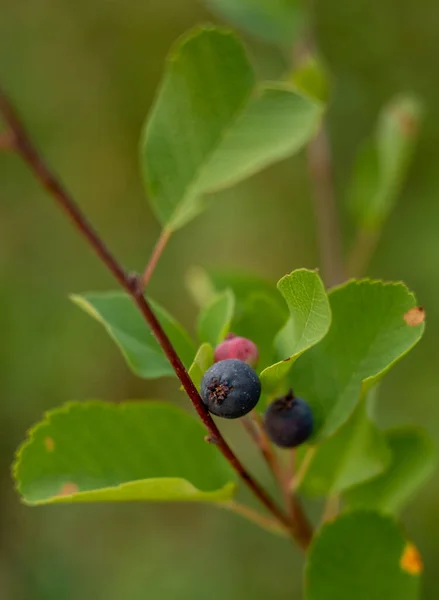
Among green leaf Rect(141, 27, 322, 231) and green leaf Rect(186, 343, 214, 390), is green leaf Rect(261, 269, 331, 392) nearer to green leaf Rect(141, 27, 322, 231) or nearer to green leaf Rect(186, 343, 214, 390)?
green leaf Rect(186, 343, 214, 390)

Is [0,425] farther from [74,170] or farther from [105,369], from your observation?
[74,170]

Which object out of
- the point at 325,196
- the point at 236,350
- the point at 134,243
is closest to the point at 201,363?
the point at 236,350

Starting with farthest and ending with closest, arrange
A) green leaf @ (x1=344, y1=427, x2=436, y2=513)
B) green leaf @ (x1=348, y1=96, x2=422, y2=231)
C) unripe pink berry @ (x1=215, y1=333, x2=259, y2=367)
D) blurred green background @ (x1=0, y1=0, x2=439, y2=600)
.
→ blurred green background @ (x1=0, y1=0, x2=439, y2=600)
green leaf @ (x1=348, y1=96, x2=422, y2=231)
green leaf @ (x1=344, y1=427, x2=436, y2=513)
unripe pink berry @ (x1=215, y1=333, x2=259, y2=367)

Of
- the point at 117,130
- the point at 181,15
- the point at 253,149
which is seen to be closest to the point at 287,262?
the point at 117,130

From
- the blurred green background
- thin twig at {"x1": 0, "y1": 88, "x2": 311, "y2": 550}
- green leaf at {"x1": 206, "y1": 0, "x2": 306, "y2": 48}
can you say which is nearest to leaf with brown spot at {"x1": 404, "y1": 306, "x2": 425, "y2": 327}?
thin twig at {"x1": 0, "y1": 88, "x2": 311, "y2": 550}

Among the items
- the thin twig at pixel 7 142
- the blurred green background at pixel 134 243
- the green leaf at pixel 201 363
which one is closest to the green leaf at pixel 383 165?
the green leaf at pixel 201 363

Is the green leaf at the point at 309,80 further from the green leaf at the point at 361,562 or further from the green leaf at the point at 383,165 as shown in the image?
the green leaf at the point at 361,562
